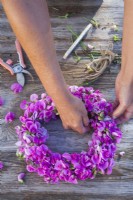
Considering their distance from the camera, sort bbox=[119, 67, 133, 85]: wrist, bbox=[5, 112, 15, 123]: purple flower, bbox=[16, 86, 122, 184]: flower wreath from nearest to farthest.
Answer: bbox=[119, 67, 133, 85]: wrist < bbox=[16, 86, 122, 184]: flower wreath < bbox=[5, 112, 15, 123]: purple flower

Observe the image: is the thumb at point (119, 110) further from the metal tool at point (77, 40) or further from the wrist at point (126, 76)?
the metal tool at point (77, 40)

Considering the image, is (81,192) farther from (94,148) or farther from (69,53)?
(69,53)

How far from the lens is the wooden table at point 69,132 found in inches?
56.2

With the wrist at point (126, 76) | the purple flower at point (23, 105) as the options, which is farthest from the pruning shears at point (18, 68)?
the wrist at point (126, 76)

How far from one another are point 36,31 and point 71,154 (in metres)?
0.58

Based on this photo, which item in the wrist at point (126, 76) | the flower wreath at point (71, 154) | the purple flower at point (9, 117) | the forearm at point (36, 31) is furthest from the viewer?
the purple flower at point (9, 117)

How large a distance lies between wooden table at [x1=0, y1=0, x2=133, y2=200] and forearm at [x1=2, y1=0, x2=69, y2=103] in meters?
0.44

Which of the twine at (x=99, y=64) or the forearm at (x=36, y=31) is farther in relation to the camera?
the twine at (x=99, y=64)

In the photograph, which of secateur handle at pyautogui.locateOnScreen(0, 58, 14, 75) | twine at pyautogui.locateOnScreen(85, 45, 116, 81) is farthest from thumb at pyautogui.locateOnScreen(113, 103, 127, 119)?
secateur handle at pyautogui.locateOnScreen(0, 58, 14, 75)

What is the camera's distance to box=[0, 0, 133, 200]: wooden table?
1.43 m

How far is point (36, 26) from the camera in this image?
1.06 meters

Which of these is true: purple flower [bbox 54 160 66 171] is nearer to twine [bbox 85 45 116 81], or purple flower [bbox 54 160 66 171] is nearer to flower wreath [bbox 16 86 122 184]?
flower wreath [bbox 16 86 122 184]

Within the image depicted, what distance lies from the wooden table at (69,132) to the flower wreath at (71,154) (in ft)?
0.16

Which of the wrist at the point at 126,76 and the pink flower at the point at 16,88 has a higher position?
the wrist at the point at 126,76
